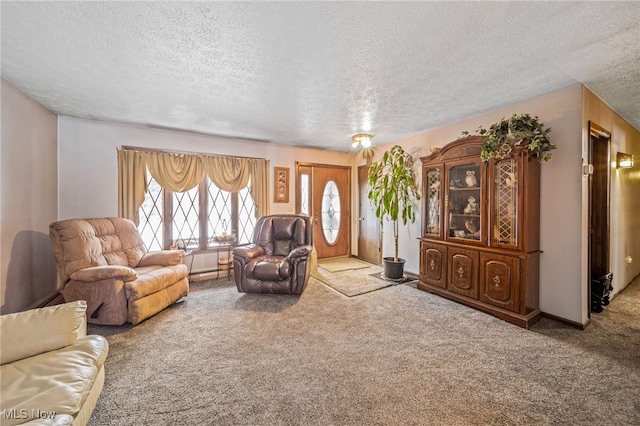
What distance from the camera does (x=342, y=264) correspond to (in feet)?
16.9

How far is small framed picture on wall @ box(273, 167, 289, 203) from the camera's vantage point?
4949 mm

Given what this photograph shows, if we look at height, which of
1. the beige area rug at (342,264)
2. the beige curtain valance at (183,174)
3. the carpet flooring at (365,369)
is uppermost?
the beige curtain valance at (183,174)

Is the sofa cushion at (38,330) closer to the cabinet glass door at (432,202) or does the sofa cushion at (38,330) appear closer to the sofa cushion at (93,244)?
the sofa cushion at (93,244)

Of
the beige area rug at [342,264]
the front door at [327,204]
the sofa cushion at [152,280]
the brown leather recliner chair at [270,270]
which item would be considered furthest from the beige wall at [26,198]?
the beige area rug at [342,264]

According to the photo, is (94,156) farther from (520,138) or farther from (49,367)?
(520,138)

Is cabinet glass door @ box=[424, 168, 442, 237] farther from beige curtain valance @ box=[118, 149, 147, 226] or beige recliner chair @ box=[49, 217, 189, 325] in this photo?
beige curtain valance @ box=[118, 149, 147, 226]

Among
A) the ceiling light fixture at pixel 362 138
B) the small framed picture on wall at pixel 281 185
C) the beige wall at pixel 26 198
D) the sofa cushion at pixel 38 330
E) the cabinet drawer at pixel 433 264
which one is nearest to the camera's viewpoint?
the sofa cushion at pixel 38 330

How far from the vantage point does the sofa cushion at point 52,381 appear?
1034 mm

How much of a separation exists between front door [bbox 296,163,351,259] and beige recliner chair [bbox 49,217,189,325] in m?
2.88

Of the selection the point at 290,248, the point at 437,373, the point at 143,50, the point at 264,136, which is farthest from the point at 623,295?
the point at 143,50

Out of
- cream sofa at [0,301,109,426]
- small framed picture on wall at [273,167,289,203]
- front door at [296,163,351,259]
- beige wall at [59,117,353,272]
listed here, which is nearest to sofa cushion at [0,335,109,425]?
cream sofa at [0,301,109,426]

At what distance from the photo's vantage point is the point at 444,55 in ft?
6.52

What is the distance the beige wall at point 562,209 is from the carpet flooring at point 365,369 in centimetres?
31

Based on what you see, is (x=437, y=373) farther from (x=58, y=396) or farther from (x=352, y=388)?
(x=58, y=396)
